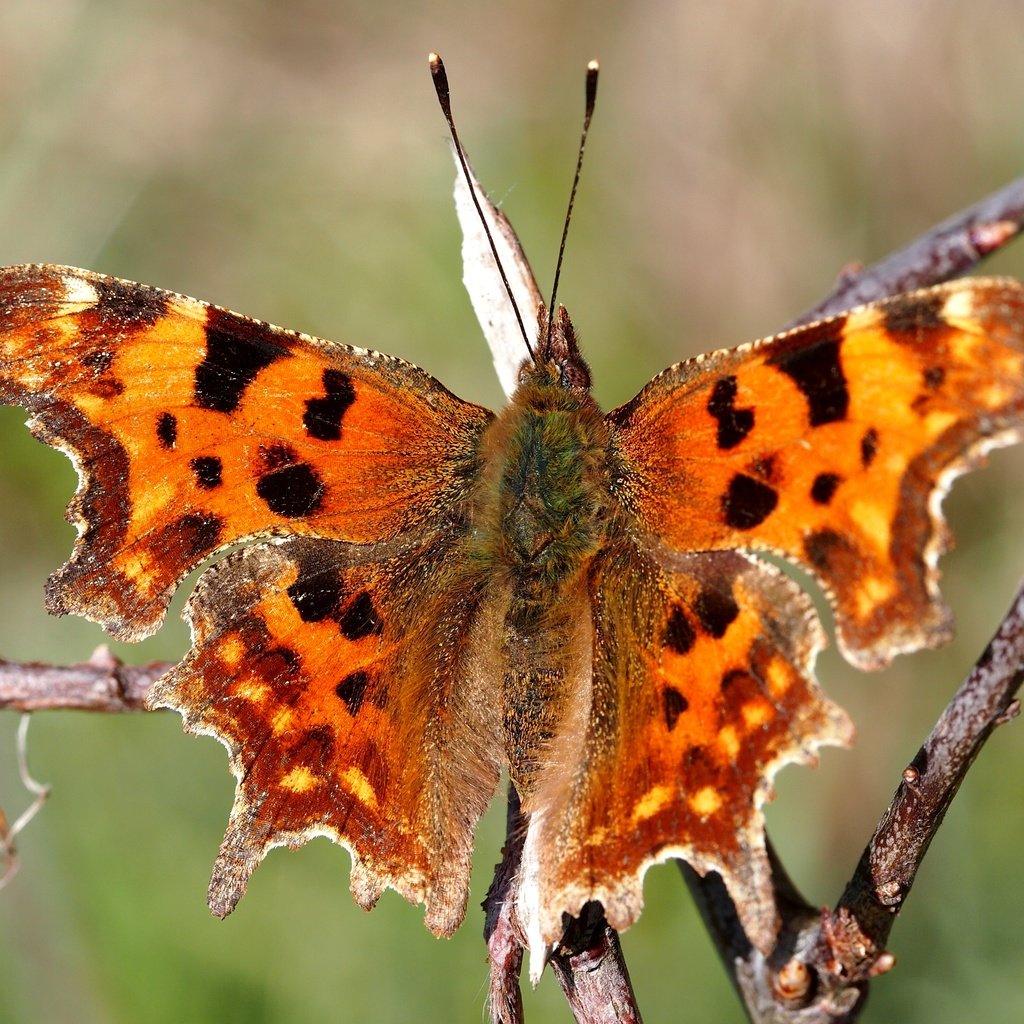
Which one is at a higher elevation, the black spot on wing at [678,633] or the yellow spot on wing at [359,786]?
the black spot on wing at [678,633]

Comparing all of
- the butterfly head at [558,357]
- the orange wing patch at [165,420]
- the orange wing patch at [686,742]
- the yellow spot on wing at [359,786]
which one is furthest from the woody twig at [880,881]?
the orange wing patch at [165,420]

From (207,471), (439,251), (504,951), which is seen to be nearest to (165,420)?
(207,471)

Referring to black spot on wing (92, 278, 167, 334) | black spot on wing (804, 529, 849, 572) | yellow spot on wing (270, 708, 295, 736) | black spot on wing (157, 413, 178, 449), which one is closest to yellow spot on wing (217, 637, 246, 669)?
yellow spot on wing (270, 708, 295, 736)

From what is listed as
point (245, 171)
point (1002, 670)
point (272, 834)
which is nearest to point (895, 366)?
point (1002, 670)

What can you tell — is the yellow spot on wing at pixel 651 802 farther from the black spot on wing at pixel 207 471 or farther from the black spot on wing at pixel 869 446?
the black spot on wing at pixel 207 471

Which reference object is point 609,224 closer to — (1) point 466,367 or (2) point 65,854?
(1) point 466,367

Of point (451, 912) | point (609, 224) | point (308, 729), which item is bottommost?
point (451, 912)
